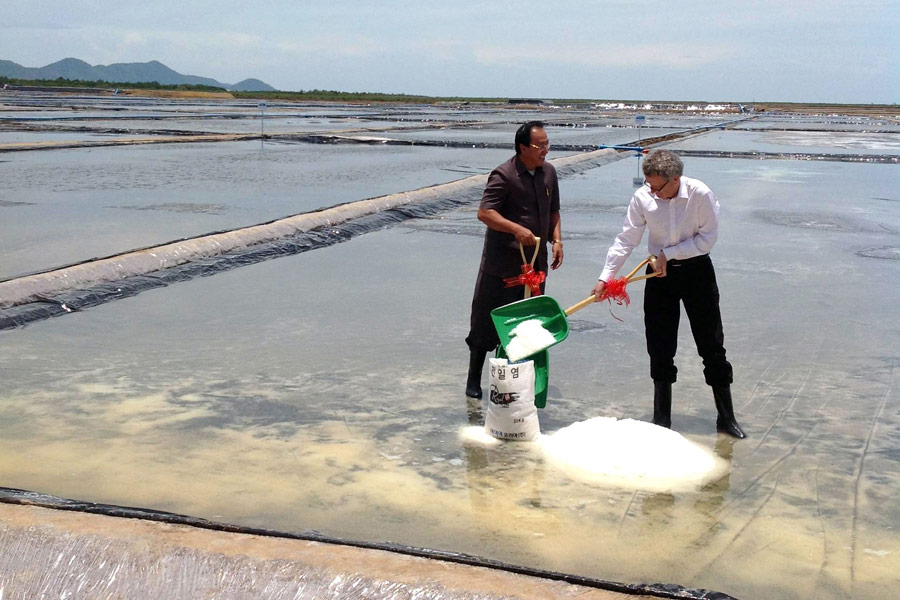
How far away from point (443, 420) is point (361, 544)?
1.39m

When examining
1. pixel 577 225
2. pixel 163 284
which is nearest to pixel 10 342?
pixel 163 284

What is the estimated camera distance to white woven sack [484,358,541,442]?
3814mm

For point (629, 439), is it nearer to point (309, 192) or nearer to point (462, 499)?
point (462, 499)

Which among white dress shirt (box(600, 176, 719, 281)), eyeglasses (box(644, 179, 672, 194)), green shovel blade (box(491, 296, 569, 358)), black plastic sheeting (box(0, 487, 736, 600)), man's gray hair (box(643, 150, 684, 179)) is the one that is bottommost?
black plastic sheeting (box(0, 487, 736, 600))

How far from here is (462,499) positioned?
3314 mm

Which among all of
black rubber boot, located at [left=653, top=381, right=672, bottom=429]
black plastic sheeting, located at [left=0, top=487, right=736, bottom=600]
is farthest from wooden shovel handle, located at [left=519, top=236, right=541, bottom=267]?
black plastic sheeting, located at [left=0, top=487, right=736, bottom=600]

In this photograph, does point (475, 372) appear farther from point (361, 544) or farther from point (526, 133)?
point (361, 544)

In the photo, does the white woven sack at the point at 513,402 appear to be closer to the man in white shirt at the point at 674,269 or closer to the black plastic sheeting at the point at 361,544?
the man in white shirt at the point at 674,269

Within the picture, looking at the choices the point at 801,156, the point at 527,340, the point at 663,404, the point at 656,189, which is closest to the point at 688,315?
the point at 663,404

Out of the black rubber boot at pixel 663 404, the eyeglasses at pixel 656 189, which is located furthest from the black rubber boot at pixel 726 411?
the eyeglasses at pixel 656 189

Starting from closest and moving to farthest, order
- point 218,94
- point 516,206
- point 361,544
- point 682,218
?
point 361,544 < point 682,218 < point 516,206 < point 218,94

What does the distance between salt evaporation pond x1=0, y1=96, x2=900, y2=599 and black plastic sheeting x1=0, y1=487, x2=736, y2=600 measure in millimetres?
167

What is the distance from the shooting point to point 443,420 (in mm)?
4152

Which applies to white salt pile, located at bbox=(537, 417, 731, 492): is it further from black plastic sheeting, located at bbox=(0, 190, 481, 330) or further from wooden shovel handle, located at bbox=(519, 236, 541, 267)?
black plastic sheeting, located at bbox=(0, 190, 481, 330)
